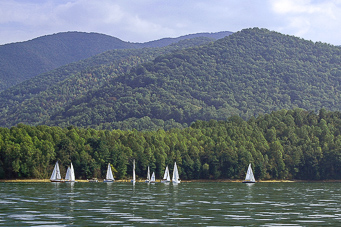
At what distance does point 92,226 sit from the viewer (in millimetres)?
43406

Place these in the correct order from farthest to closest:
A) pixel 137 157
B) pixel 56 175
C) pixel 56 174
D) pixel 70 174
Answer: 1. pixel 137 157
2. pixel 70 174
3. pixel 56 174
4. pixel 56 175

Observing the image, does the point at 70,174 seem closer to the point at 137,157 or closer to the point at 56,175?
the point at 56,175

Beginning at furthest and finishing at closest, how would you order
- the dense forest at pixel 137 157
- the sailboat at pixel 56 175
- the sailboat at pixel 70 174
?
the dense forest at pixel 137 157 < the sailboat at pixel 70 174 < the sailboat at pixel 56 175

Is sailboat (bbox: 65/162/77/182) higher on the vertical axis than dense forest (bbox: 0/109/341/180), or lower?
lower

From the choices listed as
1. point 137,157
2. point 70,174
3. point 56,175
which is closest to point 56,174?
point 56,175

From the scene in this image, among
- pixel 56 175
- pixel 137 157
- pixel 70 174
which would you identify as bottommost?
pixel 56 175

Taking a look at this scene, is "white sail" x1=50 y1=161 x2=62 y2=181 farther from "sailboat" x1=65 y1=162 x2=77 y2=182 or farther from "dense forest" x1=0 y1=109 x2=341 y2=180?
"dense forest" x1=0 y1=109 x2=341 y2=180

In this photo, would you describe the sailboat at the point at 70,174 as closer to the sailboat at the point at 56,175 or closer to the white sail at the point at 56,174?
the sailboat at the point at 56,175

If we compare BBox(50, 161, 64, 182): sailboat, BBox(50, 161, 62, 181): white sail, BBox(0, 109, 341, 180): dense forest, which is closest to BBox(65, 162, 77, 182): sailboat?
BBox(50, 161, 64, 182): sailboat

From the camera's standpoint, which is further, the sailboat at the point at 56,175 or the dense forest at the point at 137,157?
the dense forest at the point at 137,157

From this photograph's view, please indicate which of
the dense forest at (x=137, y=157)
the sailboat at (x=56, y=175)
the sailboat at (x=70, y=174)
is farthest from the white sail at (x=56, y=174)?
the dense forest at (x=137, y=157)

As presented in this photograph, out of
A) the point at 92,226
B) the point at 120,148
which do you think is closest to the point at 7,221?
the point at 92,226

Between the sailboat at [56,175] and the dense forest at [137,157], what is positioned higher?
the dense forest at [137,157]

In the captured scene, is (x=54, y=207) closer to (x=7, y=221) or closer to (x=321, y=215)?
(x=7, y=221)
